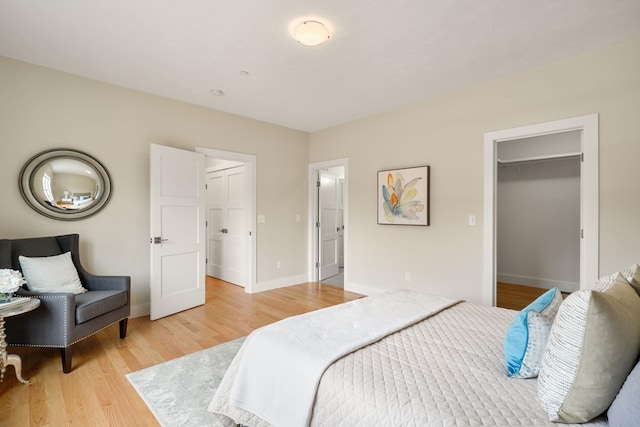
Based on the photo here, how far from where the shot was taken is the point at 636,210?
2.60 m

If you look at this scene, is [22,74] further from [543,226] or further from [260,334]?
[543,226]

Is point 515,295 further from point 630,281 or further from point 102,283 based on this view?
point 102,283

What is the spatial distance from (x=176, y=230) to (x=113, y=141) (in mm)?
1179

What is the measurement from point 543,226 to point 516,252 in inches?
23.3

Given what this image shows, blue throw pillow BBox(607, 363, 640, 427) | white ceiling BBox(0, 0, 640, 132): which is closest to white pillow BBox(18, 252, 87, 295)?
white ceiling BBox(0, 0, 640, 132)

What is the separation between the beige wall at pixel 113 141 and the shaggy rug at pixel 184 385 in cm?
152

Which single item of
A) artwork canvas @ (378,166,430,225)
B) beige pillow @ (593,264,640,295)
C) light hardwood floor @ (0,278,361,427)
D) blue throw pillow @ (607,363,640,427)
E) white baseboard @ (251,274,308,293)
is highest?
artwork canvas @ (378,166,430,225)

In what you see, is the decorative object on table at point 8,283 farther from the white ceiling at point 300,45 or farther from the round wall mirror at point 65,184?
the white ceiling at point 300,45

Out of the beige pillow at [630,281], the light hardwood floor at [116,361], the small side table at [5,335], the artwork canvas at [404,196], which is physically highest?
the artwork canvas at [404,196]

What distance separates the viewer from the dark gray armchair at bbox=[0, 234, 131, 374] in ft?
7.68

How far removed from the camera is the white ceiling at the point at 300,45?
216 cm

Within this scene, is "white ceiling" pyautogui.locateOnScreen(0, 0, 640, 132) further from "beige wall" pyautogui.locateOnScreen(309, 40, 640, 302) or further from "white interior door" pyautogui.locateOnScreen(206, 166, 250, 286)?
"white interior door" pyautogui.locateOnScreen(206, 166, 250, 286)

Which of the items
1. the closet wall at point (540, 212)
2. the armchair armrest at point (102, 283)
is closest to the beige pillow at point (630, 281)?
the armchair armrest at point (102, 283)

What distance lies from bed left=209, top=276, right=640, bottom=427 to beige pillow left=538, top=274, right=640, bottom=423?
2.6 inches
